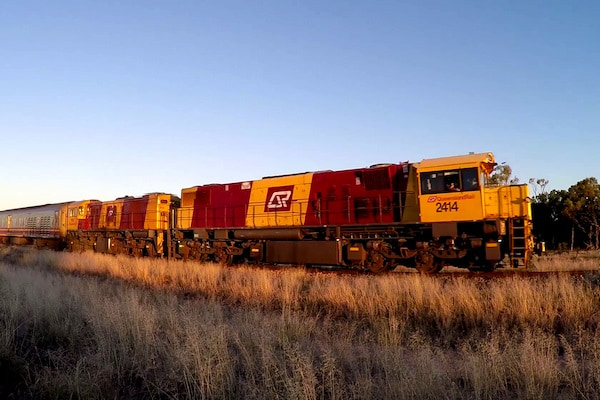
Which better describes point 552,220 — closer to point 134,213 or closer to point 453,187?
point 453,187

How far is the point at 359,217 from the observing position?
1578 centimetres

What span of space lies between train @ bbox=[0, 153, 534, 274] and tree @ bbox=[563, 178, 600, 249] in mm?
23277

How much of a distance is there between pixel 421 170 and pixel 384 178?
1.56 metres

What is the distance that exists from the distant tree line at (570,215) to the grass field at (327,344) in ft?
82.3

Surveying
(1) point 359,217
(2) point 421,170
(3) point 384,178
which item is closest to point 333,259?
(1) point 359,217

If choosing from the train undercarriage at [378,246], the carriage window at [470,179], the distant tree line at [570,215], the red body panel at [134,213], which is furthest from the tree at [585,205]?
the red body panel at [134,213]

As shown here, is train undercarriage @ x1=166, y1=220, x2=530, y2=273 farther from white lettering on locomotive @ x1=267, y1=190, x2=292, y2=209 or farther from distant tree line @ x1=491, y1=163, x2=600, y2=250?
distant tree line @ x1=491, y1=163, x2=600, y2=250

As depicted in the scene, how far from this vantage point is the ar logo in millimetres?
17844

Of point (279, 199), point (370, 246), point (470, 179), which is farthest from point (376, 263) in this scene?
point (279, 199)

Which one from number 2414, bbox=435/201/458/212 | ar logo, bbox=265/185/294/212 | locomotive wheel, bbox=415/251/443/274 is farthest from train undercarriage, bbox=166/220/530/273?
ar logo, bbox=265/185/294/212

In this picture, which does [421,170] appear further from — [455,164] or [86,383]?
[86,383]

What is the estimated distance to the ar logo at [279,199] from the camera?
17844mm

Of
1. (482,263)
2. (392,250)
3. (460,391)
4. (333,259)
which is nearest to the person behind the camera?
(460,391)

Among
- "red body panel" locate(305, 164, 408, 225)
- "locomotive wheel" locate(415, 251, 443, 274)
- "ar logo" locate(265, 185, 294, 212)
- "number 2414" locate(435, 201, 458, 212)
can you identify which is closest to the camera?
"number 2414" locate(435, 201, 458, 212)
